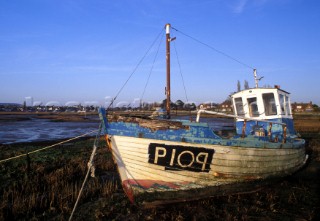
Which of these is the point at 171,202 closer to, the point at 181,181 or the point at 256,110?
the point at 181,181

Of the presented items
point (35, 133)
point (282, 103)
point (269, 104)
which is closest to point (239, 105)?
point (269, 104)

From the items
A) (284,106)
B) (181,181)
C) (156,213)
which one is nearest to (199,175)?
(181,181)

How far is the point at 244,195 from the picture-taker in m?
8.05

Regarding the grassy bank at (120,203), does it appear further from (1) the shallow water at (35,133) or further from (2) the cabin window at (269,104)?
(1) the shallow water at (35,133)

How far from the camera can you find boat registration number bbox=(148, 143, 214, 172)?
23.4ft

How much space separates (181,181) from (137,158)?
1476 millimetres

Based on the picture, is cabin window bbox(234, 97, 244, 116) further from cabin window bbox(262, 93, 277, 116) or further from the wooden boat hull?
the wooden boat hull

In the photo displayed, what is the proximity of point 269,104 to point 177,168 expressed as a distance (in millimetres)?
6090

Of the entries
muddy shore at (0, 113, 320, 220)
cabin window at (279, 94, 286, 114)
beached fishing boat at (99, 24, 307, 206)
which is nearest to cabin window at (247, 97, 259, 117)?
cabin window at (279, 94, 286, 114)

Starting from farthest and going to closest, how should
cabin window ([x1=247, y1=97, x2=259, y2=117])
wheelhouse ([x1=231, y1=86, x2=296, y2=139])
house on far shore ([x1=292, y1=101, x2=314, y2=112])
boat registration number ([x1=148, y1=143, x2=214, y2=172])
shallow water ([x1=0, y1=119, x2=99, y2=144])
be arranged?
1. house on far shore ([x1=292, y1=101, x2=314, y2=112])
2. shallow water ([x1=0, y1=119, x2=99, y2=144])
3. cabin window ([x1=247, y1=97, x2=259, y2=117])
4. wheelhouse ([x1=231, y1=86, x2=296, y2=139])
5. boat registration number ([x1=148, y1=143, x2=214, y2=172])

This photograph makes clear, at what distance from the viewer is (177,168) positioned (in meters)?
7.28

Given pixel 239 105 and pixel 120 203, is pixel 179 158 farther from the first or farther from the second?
pixel 239 105

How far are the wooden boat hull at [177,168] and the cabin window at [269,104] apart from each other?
364 centimetres

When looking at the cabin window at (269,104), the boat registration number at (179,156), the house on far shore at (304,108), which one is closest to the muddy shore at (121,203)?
the boat registration number at (179,156)
